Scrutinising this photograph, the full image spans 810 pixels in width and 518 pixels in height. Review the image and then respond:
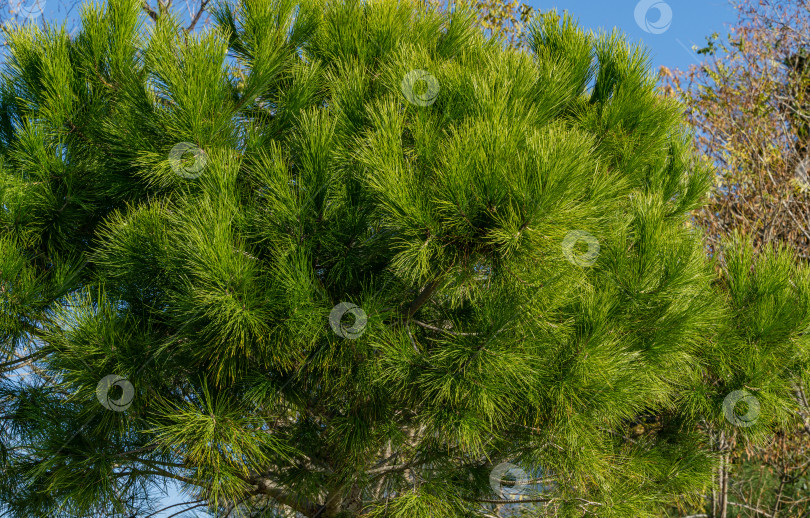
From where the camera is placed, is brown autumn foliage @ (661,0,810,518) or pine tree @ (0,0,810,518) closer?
pine tree @ (0,0,810,518)

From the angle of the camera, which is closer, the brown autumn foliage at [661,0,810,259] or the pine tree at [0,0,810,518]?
the pine tree at [0,0,810,518]

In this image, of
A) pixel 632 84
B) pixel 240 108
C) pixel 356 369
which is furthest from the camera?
pixel 632 84

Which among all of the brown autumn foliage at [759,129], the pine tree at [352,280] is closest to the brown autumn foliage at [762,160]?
the brown autumn foliage at [759,129]

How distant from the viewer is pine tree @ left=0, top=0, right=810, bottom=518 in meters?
2.63

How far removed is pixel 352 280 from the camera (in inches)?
121

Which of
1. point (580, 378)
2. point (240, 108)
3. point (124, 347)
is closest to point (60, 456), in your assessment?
point (124, 347)

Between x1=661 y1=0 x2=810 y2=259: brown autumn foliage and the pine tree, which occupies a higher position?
x1=661 y1=0 x2=810 y2=259: brown autumn foliage

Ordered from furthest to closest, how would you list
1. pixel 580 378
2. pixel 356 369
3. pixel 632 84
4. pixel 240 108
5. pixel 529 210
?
pixel 632 84, pixel 240 108, pixel 356 369, pixel 580 378, pixel 529 210

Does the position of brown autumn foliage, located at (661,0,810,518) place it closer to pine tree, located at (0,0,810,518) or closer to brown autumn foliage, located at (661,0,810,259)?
brown autumn foliage, located at (661,0,810,259)

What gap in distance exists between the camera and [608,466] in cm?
323

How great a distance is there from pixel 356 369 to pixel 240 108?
52.8 inches

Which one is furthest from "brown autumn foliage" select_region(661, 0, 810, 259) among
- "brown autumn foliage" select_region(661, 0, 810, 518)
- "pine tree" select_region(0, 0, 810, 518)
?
"pine tree" select_region(0, 0, 810, 518)

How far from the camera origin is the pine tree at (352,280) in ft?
8.63

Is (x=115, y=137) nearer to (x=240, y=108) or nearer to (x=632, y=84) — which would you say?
(x=240, y=108)
